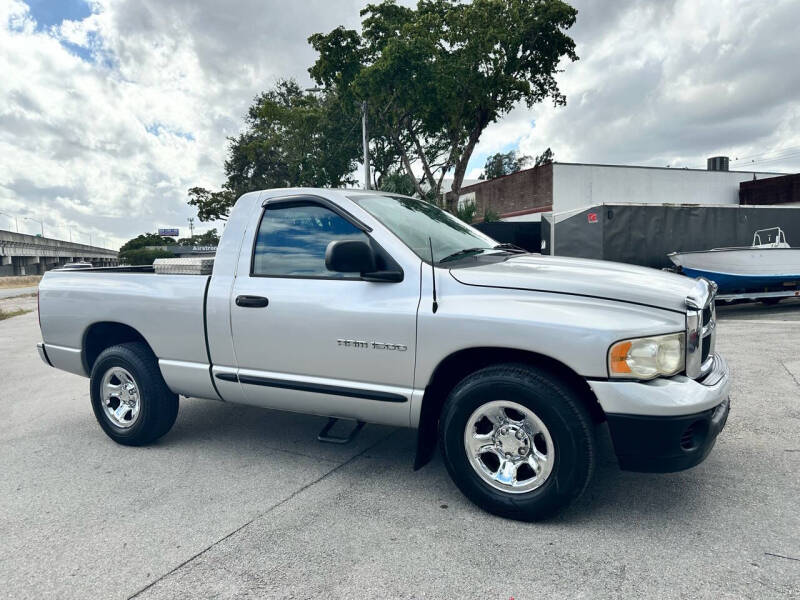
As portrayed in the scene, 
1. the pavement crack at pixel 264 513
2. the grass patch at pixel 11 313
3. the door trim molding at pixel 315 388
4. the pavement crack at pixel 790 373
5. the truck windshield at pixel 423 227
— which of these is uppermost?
the truck windshield at pixel 423 227

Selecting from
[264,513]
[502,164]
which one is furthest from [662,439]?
[502,164]

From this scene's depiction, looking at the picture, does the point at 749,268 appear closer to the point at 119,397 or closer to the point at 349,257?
the point at 349,257

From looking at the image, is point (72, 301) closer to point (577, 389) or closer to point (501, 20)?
point (577, 389)

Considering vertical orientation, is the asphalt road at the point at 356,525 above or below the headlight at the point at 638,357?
below

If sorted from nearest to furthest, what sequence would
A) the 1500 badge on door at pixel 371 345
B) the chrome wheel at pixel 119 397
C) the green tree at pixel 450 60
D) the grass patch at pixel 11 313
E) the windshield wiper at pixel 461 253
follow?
the 1500 badge on door at pixel 371 345 < the windshield wiper at pixel 461 253 < the chrome wheel at pixel 119 397 < the grass patch at pixel 11 313 < the green tree at pixel 450 60

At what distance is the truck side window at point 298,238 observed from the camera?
12.1 ft

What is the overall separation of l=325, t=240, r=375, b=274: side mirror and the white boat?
11188mm

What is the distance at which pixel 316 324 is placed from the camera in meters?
3.55

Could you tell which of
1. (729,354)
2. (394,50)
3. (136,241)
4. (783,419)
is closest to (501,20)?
(394,50)

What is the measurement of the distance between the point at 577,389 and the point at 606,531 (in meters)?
0.74

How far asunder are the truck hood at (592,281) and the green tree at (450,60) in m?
19.3

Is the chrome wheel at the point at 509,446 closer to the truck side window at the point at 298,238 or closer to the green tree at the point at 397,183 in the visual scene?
the truck side window at the point at 298,238

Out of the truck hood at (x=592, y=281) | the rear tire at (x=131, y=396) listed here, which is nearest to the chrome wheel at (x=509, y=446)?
Answer: the truck hood at (x=592, y=281)

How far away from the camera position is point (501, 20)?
21656 mm
